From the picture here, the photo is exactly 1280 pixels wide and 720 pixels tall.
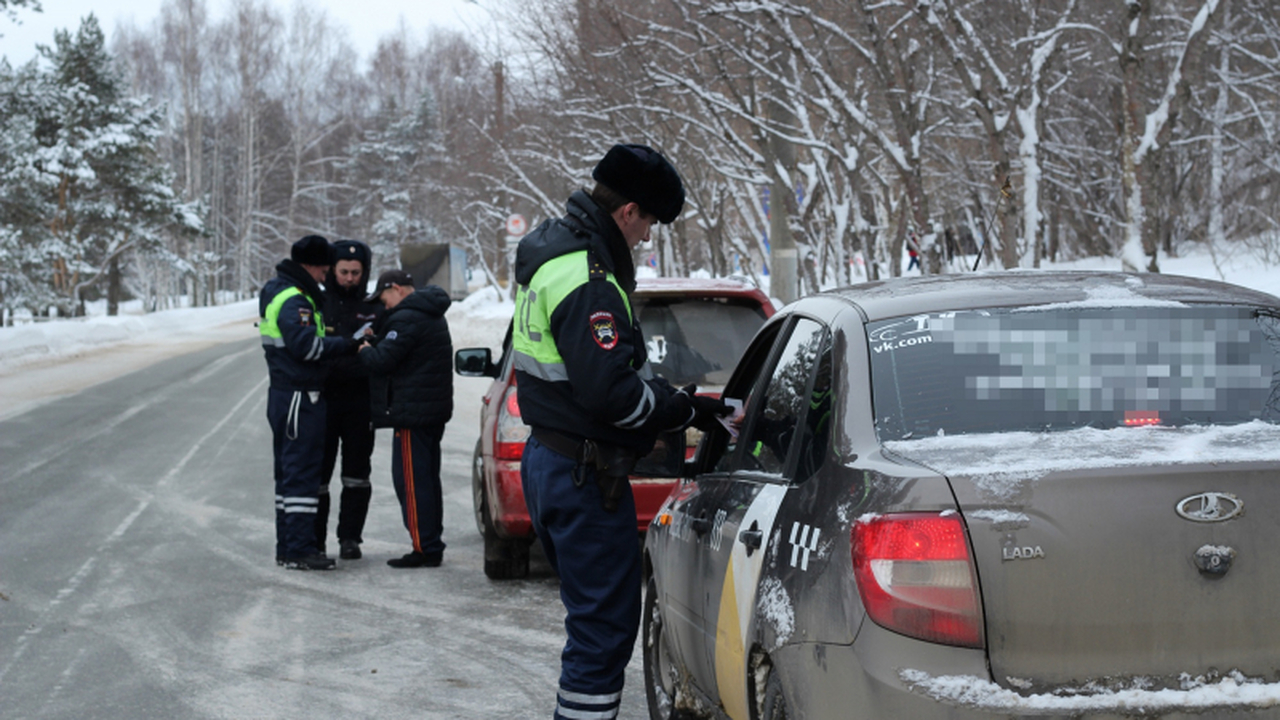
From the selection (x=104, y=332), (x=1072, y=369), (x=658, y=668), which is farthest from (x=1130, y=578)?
(x=104, y=332)

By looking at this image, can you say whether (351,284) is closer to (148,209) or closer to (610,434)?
(610,434)

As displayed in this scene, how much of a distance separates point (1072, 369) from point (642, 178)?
4.61 feet

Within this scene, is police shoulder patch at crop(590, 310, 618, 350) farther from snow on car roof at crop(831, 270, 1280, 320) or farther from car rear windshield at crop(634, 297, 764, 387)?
car rear windshield at crop(634, 297, 764, 387)

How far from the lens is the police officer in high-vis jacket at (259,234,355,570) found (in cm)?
773

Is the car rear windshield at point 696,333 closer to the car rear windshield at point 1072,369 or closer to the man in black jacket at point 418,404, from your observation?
the man in black jacket at point 418,404

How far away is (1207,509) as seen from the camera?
8.52ft

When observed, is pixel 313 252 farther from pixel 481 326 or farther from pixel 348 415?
pixel 481 326

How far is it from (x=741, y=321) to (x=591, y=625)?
3.52 meters

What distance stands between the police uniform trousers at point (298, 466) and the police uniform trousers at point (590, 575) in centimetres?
416

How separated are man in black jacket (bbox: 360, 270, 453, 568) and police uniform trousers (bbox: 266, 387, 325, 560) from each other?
371 mm

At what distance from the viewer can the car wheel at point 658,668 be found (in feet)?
14.3

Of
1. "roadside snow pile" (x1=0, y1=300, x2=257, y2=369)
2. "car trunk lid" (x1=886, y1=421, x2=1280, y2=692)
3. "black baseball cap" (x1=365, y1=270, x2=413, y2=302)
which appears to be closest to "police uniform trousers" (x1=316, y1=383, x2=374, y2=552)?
"black baseball cap" (x1=365, y1=270, x2=413, y2=302)

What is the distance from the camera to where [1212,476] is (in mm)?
2611

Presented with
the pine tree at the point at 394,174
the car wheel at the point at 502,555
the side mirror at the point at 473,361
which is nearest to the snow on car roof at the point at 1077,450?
the car wheel at the point at 502,555
